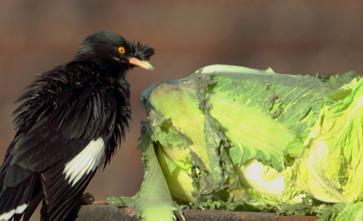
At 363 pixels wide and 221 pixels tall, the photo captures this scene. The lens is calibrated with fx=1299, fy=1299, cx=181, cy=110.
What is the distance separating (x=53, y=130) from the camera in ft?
16.2

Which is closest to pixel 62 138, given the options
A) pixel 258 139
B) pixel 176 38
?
pixel 258 139

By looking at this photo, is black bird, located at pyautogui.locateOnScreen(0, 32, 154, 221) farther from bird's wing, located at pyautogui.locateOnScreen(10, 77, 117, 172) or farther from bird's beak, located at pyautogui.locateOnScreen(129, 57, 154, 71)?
bird's beak, located at pyautogui.locateOnScreen(129, 57, 154, 71)

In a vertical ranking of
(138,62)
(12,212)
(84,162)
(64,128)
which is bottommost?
(12,212)

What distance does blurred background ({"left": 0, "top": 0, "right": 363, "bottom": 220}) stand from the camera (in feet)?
29.6

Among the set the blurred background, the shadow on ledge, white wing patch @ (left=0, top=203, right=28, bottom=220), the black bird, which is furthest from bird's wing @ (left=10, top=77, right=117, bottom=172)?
the blurred background

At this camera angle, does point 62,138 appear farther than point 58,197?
Yes

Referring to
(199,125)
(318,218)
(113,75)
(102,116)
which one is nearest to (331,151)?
(318,218)

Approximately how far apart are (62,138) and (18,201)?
0.30 meters

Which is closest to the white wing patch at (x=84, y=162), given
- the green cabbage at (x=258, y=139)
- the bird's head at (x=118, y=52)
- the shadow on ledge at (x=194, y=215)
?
the shadow on ledge at (x=194, y=215)

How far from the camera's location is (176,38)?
920 cm

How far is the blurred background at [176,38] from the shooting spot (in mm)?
9016

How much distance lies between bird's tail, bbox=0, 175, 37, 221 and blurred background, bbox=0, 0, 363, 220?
4.07 meters

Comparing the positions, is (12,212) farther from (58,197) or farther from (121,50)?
(121,50)

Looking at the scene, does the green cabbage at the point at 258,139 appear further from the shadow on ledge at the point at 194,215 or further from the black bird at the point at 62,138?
the black bird at the point at 62,138
